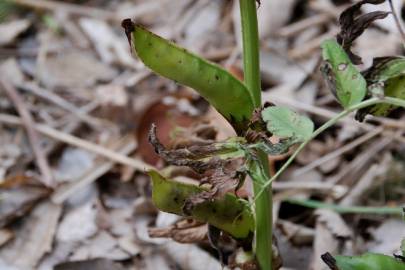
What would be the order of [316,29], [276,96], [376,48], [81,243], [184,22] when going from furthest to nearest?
1. [184,22]
2. [316,29]
3. [376,48]
4. [276,96]
5. [81,243]

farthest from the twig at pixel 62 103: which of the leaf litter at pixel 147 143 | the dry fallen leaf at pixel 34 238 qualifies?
the dry fallen leaf at pixel 34 238

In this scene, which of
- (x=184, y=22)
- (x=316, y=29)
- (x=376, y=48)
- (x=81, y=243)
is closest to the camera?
(x=81, y=243)

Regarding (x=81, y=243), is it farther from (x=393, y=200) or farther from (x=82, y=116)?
(x=393, y=200)

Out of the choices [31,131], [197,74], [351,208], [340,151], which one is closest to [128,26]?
[197,74]

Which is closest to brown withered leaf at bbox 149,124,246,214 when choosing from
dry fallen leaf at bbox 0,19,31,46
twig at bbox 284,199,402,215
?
twig at bbox 284,199,402,215

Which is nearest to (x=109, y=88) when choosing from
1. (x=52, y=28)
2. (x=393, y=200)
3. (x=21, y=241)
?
(x=52, y=28)

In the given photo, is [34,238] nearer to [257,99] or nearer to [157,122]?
[157,122]
